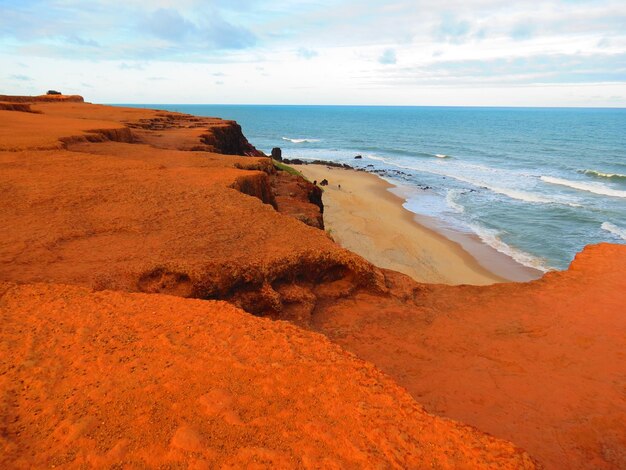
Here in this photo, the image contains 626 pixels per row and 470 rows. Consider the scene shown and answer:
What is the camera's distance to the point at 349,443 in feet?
12.5

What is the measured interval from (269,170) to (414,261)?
8.07m

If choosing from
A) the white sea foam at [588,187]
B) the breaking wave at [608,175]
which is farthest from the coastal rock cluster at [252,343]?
the breaking wave at [608,175]

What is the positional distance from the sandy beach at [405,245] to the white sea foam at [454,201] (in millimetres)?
3594

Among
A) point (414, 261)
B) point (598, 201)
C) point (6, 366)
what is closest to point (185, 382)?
point (6, 366)

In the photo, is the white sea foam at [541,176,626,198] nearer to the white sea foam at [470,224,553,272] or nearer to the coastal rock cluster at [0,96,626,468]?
the white sea foam at [470,224,553,272]

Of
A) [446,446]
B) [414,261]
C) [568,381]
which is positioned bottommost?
[414,261]

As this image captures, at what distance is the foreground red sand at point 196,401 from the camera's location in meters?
3.60

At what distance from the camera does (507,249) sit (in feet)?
76.6

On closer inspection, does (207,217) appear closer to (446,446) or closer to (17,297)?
(17,297)

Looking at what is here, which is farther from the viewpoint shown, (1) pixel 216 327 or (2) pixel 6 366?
(1) pixel 216 327

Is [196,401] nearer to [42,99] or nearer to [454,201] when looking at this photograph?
[454,201]

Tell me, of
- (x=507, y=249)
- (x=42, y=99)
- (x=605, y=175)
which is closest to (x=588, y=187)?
(x=605, y=175)

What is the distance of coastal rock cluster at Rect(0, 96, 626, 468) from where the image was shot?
150 inches

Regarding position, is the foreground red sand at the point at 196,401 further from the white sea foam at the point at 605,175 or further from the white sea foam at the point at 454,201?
the white sea foam at the point at 605,175
